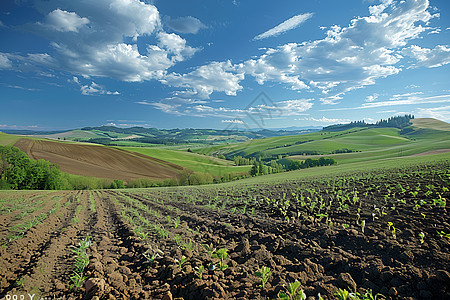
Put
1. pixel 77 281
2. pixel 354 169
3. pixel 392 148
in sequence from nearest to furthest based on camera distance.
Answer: pixel 77 281, pixel 354 169, pixel 392 148

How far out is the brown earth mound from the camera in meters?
54.3

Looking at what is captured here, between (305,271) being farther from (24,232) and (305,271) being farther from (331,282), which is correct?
(24,232)

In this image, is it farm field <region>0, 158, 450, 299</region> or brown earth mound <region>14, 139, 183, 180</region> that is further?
brown earth mound <region>14, 139, 183, 180</region>

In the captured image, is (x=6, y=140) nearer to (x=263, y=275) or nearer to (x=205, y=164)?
(x=205, y=164)

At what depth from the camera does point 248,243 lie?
5.76m

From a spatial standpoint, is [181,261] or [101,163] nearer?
[181,261]

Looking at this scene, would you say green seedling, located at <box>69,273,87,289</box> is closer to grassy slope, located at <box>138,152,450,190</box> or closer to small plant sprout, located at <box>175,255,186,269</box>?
small plant sprout, located at <box>175,255,186,269</box>

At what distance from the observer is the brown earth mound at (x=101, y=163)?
54344 mm

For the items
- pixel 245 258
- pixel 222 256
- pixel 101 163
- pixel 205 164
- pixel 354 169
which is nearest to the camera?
pixel 222 256

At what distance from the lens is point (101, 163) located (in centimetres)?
6194

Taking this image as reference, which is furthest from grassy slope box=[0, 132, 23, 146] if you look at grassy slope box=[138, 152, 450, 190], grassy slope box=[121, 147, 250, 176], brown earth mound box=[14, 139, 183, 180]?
grassy slope box=[138, 152, 450, 190]

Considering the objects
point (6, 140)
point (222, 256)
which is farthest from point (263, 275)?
point (6, 140)

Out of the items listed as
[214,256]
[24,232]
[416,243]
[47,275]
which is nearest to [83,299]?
[47,275]

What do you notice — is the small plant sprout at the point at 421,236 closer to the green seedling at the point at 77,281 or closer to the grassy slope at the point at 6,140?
the green seedling at the point at 77,281
